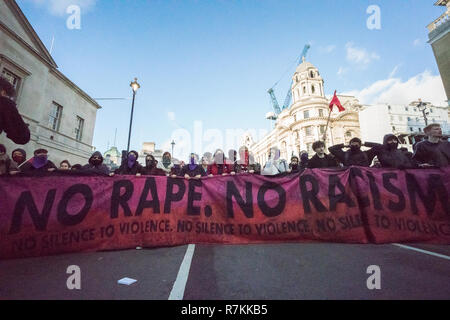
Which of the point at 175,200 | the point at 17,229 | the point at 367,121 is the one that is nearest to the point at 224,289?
the point at 175,200

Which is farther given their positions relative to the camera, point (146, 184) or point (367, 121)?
point (367, 121)

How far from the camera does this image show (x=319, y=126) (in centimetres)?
4372

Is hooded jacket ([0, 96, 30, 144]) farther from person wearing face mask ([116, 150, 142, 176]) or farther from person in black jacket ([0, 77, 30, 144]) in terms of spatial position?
person wearing face mask ([116, 150, 142, 176])

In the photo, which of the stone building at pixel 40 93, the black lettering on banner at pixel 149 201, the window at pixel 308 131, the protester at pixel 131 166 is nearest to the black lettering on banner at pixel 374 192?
the black lettering on banner at pixel 149 201

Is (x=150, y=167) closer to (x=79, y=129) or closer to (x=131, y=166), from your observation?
(x=131, y=166)

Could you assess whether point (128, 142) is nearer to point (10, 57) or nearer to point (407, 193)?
point (10, 57)

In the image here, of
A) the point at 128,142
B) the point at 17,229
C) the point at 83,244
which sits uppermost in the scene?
the point at 128,142

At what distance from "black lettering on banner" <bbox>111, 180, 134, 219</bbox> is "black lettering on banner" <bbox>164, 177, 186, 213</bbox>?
70 cm

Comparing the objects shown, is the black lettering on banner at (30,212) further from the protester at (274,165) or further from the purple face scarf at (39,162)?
the protester at (274,165)

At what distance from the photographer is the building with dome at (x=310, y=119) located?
44.3 m

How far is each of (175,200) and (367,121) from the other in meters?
54.6

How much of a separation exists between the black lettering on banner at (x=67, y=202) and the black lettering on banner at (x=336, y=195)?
477 centimetres

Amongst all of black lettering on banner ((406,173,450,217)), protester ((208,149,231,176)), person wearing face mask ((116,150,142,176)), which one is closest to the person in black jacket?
person wearing face mask ((116,150,142,176))
